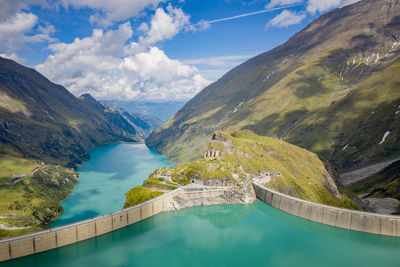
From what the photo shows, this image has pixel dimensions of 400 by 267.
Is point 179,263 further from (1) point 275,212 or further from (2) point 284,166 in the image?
(2) point 284,166

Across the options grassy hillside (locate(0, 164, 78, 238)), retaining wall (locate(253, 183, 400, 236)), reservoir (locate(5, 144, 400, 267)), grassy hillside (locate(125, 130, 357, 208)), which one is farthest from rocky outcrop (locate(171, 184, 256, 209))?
grassy hillside (locate(0, 164, 78, 238))

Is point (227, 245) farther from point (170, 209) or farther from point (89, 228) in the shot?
point (89, 228)

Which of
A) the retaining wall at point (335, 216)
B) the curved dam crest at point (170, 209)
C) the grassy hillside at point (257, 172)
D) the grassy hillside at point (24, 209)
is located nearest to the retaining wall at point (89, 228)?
the curved dam crest at point (170, 209)

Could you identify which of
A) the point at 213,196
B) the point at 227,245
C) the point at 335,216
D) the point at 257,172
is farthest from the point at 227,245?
the point at 257,172

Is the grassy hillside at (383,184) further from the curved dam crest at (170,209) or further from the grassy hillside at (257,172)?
the curved dam crest at (170,209)

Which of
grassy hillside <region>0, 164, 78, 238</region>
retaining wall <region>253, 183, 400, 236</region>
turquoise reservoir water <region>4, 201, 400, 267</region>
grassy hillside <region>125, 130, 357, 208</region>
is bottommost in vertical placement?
grassy hillside <region>0, 164, 78, 238</region>

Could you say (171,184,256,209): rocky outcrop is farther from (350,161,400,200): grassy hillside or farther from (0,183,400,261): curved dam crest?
(350,161,400,200): grassy hillside
